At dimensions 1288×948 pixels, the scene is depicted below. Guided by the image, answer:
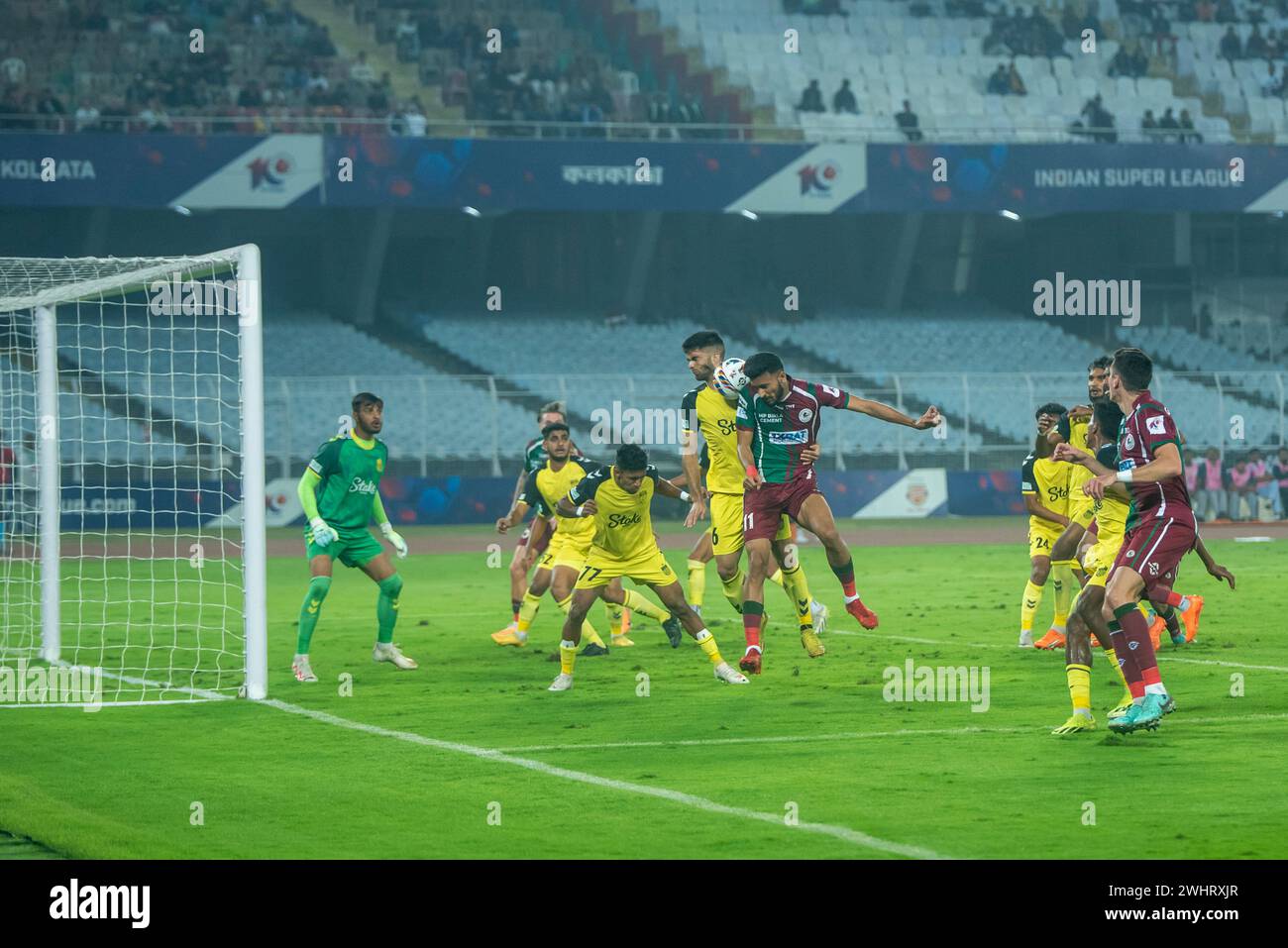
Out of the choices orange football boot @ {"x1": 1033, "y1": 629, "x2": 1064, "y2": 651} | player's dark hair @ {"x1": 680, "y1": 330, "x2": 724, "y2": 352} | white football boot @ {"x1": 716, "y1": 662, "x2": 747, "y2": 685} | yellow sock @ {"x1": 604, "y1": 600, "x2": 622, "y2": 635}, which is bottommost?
white football boot @ {"x1": 716, "y1": 662, "x2": 747, "y2": 685}

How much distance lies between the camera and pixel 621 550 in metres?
13.5

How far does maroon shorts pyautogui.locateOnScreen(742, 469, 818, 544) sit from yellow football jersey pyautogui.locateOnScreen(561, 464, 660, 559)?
78 centimetres

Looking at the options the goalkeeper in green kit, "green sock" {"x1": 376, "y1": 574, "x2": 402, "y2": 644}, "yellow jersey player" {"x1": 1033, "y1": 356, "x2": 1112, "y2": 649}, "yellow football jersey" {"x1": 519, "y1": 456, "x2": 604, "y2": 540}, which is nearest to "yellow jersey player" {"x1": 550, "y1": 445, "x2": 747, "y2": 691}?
the goalkeeper in green kit

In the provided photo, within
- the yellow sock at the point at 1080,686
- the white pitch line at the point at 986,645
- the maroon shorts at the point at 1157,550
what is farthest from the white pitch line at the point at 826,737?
the white pitch line at the point at 986,645

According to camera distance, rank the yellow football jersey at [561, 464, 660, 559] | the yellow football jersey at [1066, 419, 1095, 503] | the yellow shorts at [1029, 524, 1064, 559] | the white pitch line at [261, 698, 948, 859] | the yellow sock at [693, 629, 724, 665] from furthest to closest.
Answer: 1. the yellow shorts at [1029, 524, 1064, 559]
2. the yellow football jersey at [1066, 419, 1095, 503]
3. the yellow football jersey at [561, 464, 660, 559]
4. the yellow sock at [693, 629, 724, 665]
5. the white pitch line at [261, 698, 948, 859]

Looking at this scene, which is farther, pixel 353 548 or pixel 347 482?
pixel 353 548

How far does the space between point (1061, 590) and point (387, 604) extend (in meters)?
5.56

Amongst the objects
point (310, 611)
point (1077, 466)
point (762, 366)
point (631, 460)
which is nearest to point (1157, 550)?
point (762, 366)

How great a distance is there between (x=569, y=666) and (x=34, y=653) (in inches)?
213

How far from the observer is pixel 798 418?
13594 mm

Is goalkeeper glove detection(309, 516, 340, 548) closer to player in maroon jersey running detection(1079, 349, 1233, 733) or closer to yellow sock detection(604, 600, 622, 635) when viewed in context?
yellow sock detection(604, 600, 622, 635)

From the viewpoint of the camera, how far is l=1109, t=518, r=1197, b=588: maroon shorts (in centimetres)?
1030

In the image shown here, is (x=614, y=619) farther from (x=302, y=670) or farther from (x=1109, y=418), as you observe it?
(x=1109, y=418)

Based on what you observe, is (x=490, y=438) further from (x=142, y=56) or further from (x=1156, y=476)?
(x=1156, y=476)
